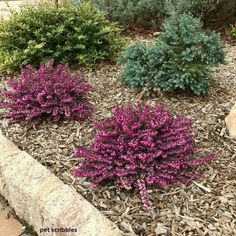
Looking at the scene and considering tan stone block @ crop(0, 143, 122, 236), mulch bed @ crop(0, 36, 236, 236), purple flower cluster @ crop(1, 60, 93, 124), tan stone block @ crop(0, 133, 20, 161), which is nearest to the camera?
tan stone block @ crop(0, 143, 122, 236)

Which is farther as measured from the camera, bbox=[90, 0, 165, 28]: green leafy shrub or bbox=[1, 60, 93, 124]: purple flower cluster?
bbox=[90, 0, 165, 28]: green leafy shrub

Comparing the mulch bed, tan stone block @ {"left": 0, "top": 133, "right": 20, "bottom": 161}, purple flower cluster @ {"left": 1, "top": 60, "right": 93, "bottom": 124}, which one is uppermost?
purple flower cluster @ {"left": 1, "top": 60, "right": 93, "bottom": 124}

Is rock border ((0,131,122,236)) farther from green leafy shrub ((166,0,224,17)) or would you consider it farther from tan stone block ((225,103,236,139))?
green leafy shrub ((166,0,224,17))

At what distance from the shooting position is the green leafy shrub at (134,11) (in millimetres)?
5590

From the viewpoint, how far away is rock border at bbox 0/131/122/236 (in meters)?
2.53

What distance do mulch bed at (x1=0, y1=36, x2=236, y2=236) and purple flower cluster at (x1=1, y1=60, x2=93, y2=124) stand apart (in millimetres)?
93

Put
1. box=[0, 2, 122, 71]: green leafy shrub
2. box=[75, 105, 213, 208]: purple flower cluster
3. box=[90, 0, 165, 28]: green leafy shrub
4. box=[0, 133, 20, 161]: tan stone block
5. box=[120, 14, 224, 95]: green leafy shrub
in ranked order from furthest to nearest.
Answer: box=[90, 0, 165, 28]: green leafy shrub, box=[0, 2, 122, 71]: green leafy shrub, box=[120, 14, 224, 95]: green leafy shrub, box=[0, 133, 20, 161]: tan stone block, box=[75, 105, 213, 208]: purple flower cluster

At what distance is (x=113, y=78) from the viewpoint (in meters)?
4.42

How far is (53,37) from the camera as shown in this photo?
15.0 ft

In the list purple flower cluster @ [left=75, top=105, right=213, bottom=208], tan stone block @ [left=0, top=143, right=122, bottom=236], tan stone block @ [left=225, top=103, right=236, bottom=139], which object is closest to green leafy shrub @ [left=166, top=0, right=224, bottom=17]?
tan stone block @ [left=225, top=103, right=236, bottom=139]

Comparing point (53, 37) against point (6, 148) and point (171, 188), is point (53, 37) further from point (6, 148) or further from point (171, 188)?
point (171, 188)

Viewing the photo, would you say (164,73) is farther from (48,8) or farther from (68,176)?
(48,8)

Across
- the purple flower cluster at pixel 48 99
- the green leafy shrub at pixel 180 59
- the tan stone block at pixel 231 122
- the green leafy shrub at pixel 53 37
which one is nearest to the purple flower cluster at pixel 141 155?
the tan stone block at pixel 231 122

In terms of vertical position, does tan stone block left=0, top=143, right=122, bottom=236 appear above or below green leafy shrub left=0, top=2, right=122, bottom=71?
below
